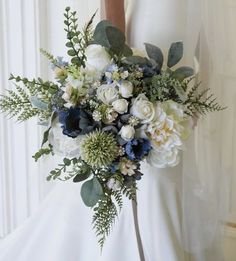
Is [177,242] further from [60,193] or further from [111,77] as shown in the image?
[111,77]

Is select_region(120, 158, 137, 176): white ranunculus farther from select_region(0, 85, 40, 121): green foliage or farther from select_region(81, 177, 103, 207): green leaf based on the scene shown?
select_region(0, 85, 40, 121): green foliage

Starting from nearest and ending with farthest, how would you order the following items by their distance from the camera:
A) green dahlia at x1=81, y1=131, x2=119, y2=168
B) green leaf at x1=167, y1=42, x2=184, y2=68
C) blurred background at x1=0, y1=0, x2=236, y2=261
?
1. green dahlia at x1=81, y1=131, x2=119, y2=168
2. green leaf at x1=167, y1=42, x2=184, y2=68
3. blurred background at x1=0, y1=0, x2=236, y2=261

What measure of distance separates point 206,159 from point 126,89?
1.46ft

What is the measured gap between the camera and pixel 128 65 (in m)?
0.85

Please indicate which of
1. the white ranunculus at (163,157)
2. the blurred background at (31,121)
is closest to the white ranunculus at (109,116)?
the white ranunculus at (163,157)

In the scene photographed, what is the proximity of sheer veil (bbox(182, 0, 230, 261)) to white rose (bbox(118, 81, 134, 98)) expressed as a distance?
30 cm

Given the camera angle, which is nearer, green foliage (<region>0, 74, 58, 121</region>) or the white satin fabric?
green foliage (<region>0, 74, 58, 121</region>)

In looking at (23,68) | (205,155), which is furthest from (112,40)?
(23,68)

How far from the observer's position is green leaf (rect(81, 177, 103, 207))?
80 centimetres

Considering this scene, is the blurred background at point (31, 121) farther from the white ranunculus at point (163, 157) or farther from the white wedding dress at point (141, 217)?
the white ranunculus at point (163, 157)

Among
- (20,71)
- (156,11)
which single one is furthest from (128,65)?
(20,71)

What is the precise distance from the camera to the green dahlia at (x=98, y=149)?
771 mm

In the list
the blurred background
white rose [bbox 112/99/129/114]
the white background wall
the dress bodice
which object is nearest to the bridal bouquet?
white rose [bbox 112/99/129/114]

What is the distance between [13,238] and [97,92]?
634 mm
